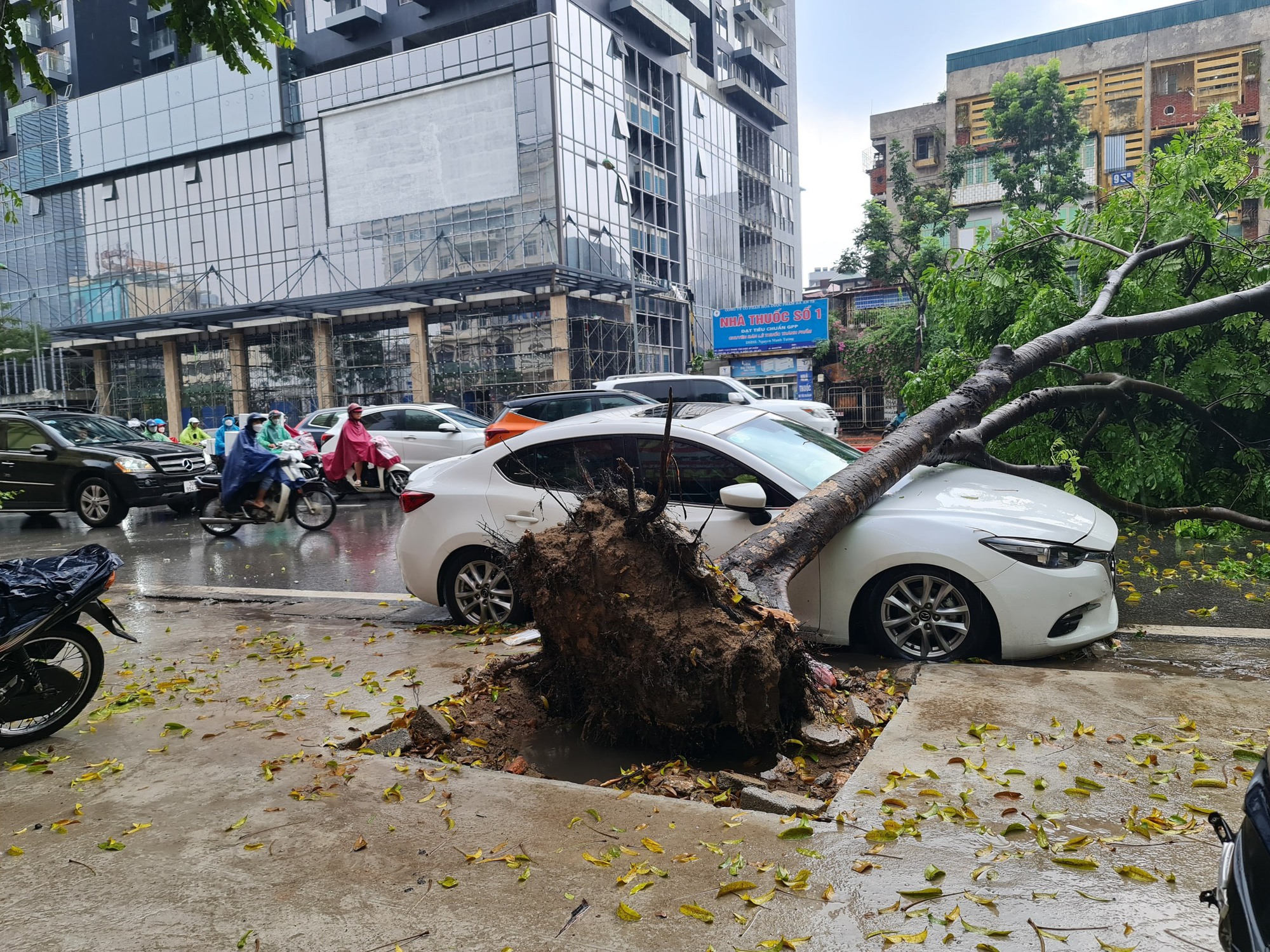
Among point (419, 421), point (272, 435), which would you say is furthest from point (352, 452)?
point (419, 421)

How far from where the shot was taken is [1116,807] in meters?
3.26

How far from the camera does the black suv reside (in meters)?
13.6

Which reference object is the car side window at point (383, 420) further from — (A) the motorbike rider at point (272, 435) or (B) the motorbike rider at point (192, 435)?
(B) the motorbike rider at point (192, 435)

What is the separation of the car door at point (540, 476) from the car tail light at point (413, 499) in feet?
1.54

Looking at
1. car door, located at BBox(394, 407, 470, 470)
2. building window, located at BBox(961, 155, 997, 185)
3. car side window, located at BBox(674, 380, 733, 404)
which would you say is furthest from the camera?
building window, located at BBox(961, 155, 997, 185)

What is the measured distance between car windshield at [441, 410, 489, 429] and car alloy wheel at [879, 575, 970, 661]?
13.7m

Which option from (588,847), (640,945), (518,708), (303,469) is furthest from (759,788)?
(303,469)

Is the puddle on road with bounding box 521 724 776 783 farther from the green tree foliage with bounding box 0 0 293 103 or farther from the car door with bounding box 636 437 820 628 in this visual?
the green tree foliage with bounding box 0 0 293 103

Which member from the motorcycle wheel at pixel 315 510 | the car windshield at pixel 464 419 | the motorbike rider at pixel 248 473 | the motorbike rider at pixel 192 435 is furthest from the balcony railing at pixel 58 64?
the motorcycle wheel at pixel 315 510

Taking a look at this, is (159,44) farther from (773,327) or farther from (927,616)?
(927,616)

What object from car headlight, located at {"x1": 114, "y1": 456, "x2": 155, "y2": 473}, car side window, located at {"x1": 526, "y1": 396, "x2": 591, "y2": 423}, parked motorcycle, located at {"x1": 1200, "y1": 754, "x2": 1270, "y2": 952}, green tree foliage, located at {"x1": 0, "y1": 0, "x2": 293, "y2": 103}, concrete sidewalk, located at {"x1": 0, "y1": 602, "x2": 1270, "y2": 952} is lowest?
concrete sidewalk, located at {"x1": 0, "y1": 602, "x2": 1270, "y2": 952}

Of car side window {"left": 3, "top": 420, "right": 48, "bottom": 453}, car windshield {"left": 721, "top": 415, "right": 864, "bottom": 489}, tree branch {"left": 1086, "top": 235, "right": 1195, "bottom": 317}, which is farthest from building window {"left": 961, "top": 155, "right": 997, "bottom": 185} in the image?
car windshield {"left": 721, "top": 415, "right": 864, "bottom": 489}

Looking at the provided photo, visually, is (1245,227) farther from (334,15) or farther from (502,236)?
(334,15)

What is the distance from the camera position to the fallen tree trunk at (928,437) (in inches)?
191
